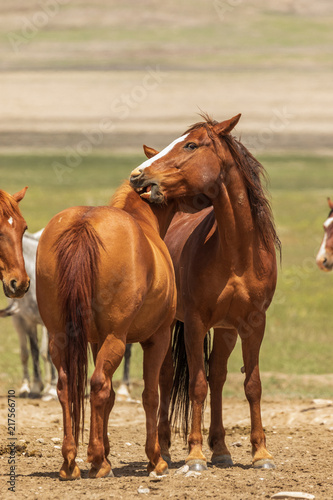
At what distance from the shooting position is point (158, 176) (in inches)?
269

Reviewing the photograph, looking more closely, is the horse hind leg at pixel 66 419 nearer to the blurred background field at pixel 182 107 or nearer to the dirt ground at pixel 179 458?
the dirt ground at pixel 179 458

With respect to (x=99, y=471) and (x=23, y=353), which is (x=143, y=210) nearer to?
(x=99, y=471)

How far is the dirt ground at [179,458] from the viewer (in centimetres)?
615

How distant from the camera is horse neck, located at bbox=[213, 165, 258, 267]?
7.18 meters

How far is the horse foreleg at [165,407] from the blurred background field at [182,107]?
3485 millimetres

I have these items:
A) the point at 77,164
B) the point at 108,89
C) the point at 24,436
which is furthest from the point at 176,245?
the point at 108,89

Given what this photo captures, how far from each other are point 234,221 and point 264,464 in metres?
1.82

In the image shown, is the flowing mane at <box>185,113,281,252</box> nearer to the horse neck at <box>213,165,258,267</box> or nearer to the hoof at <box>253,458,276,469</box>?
the horse neck at <box>213,165,258,267</box>

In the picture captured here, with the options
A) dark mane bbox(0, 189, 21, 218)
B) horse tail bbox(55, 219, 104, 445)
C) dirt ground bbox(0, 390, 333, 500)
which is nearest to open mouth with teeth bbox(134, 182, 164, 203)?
horse tail bbox(55, 219, 104, 445)

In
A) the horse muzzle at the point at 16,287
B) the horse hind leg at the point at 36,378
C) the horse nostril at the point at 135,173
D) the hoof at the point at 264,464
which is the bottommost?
the hoof at the point at 264,464

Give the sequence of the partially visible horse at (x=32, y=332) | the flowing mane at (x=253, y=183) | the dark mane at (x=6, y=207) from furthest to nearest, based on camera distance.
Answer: the partially visible horse at (x=32, y=332) < the flowing mane at (x=253, y=183) < the dark mane at (x=6, y=207)

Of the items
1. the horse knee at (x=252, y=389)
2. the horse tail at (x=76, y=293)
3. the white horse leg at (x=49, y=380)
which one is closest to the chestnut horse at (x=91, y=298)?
the horse tail at (x=76, y=293)

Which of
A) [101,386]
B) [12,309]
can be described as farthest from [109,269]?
[12,309]

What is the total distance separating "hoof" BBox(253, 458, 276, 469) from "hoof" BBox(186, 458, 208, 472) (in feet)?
1.42
